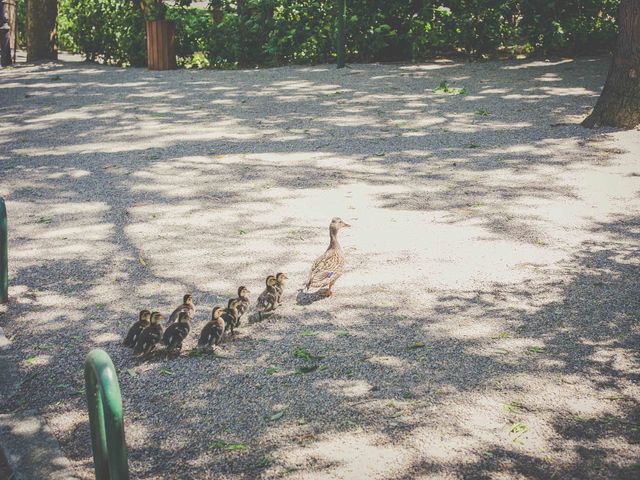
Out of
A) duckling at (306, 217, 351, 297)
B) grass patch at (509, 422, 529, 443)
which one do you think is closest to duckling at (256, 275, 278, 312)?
duckling at (306, 217, 351, 297)

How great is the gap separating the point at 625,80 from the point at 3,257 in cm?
891

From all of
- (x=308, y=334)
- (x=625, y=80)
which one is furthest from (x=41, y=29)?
(x=308, y=334)

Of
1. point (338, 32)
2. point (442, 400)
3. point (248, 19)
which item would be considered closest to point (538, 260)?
point (442, 400)

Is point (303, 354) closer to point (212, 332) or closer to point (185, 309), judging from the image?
point (212, 332)

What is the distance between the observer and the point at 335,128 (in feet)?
39.3

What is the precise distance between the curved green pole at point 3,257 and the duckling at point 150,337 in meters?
1.57

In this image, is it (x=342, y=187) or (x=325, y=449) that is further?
(x=342, y=187)

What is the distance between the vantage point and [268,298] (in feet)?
19.5

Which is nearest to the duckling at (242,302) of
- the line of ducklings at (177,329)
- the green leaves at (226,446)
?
the line of ducklings at (177,329)

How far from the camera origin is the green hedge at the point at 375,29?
17.2 metres

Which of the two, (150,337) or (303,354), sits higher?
(150,337)

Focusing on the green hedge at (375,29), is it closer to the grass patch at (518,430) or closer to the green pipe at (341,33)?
the green pipe at (341,33)

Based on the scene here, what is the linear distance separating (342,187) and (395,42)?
972 cm

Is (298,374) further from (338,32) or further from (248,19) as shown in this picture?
(248,19)
